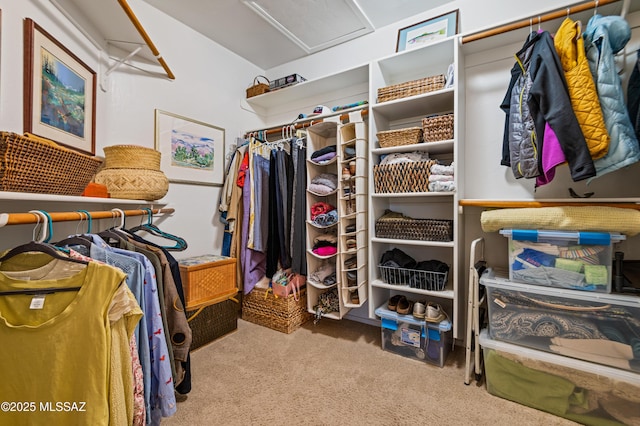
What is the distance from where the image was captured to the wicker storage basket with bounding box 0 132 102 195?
0.92m

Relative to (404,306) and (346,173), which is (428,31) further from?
(404,306)

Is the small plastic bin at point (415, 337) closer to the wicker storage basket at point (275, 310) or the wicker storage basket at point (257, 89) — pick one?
the wicker storage basket at point (275, 310)

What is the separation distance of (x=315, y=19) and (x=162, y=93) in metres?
1.34

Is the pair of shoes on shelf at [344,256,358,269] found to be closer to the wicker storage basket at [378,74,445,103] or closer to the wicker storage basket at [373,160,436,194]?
the wicker storage basket at [373,160,436,194]

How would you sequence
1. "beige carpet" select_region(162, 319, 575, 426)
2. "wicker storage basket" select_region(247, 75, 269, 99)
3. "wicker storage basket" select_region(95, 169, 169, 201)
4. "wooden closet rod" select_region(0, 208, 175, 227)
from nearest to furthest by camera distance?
"wooden closet rod" select_region(0, 208, 175, 227)
"beige carpet" select_region(162, 319, 575, 426)
"wicker storage basket" select_region(95, 169, 169, 201)
"wicker storage basket" select_region(247, 75, 269, 99)

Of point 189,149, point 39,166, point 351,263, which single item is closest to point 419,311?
point 351,263

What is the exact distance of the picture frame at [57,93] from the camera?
1.28m

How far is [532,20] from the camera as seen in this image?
1.51m

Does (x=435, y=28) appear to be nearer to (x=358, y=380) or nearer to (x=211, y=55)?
(x=211, y=55)

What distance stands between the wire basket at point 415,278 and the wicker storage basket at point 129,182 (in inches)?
60.9

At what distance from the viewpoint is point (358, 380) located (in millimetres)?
1586

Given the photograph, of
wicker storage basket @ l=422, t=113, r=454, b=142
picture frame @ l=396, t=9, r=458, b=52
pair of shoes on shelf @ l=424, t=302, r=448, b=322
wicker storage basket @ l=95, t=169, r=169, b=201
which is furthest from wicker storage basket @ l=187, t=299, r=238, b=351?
picture frame @ l=396, t=9, r=458, b=52

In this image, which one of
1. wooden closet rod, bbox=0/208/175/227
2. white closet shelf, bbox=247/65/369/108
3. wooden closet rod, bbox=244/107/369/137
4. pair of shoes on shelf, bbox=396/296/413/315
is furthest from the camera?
white closet shelf, bbox=247/65/369/108

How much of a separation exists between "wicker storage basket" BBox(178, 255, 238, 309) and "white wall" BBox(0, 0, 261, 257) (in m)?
0.42
